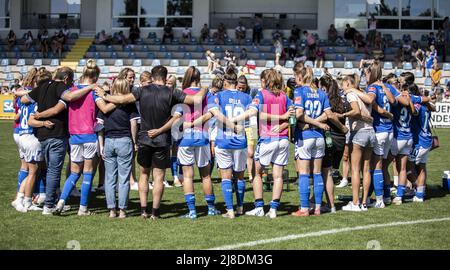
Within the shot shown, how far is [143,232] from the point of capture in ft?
23.5

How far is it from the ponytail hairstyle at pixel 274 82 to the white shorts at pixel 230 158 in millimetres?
853

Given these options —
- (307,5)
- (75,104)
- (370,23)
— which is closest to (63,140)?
(75,104)

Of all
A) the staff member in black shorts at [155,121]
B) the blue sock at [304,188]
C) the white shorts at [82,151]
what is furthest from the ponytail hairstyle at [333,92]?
the white shorts at [82,151]

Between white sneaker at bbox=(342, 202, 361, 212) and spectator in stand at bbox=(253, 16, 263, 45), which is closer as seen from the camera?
white sneaker at bbox=(342, 202, 361, 212)

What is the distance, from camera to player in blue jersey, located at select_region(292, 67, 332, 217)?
8.08m

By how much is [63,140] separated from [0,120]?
21410 mm

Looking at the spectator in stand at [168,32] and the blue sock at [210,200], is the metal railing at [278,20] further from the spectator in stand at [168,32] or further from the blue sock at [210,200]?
the blue sock at [210,200]

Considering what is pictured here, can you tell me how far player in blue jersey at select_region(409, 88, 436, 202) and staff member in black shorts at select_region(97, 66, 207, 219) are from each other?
3.63 m

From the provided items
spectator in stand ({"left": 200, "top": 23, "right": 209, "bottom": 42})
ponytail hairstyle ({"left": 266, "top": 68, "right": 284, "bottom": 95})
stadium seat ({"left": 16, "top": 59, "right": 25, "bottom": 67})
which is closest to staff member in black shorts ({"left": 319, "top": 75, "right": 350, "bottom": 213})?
ponytail hairstyle ({"left": 266, "top": 68, "right": 284, "bottom": 95})

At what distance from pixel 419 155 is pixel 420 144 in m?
0.17

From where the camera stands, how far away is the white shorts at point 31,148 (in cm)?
837

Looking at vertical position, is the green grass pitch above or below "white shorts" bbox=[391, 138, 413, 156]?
below

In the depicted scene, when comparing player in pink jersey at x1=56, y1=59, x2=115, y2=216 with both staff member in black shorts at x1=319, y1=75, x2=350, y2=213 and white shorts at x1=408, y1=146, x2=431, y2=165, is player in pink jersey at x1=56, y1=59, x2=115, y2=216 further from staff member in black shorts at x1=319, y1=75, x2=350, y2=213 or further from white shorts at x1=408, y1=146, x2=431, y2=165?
white shorts at x1=408, y1=146, x2=431, y2=165

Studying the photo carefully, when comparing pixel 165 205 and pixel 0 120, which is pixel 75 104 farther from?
pixel 0 120
